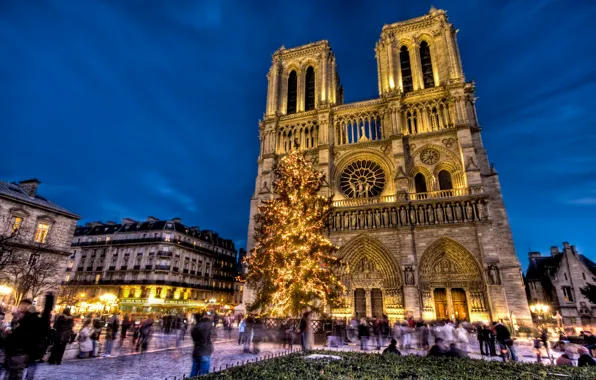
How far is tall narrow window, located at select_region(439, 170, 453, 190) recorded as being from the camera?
24.1 m

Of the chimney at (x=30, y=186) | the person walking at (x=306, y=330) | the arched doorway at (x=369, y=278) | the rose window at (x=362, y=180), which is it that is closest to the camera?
the person walking at (x=306, y=330)

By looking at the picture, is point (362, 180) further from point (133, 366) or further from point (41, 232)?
point (41, 232)

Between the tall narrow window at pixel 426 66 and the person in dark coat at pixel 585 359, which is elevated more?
the tall narrow window at pixel 426 66

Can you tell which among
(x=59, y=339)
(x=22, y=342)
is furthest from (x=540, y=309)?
(x=22, y=342)

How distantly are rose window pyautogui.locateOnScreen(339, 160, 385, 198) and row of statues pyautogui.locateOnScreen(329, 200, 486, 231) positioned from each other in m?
2.80

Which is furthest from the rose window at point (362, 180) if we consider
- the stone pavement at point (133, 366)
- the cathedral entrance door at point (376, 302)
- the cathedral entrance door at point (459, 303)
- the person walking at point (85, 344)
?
the person walking at point (85, 344)

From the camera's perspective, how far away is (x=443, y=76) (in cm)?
2675

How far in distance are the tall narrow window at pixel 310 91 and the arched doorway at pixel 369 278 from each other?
15.1 meters

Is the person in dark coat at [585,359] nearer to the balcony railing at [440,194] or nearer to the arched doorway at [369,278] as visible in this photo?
the arched doorway at [369,278]

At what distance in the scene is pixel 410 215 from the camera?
72.9ft

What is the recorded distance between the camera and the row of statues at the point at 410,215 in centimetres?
2108

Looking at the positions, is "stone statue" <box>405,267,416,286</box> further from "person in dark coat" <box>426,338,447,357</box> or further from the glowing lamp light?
the glowing lamp light

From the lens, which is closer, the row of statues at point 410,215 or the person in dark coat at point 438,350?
the person in dark coat at point 438,350

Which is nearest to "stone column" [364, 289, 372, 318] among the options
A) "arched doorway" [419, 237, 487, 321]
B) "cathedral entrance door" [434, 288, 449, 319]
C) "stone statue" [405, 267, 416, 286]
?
"stone statue" [405, 267, 416, 286]
